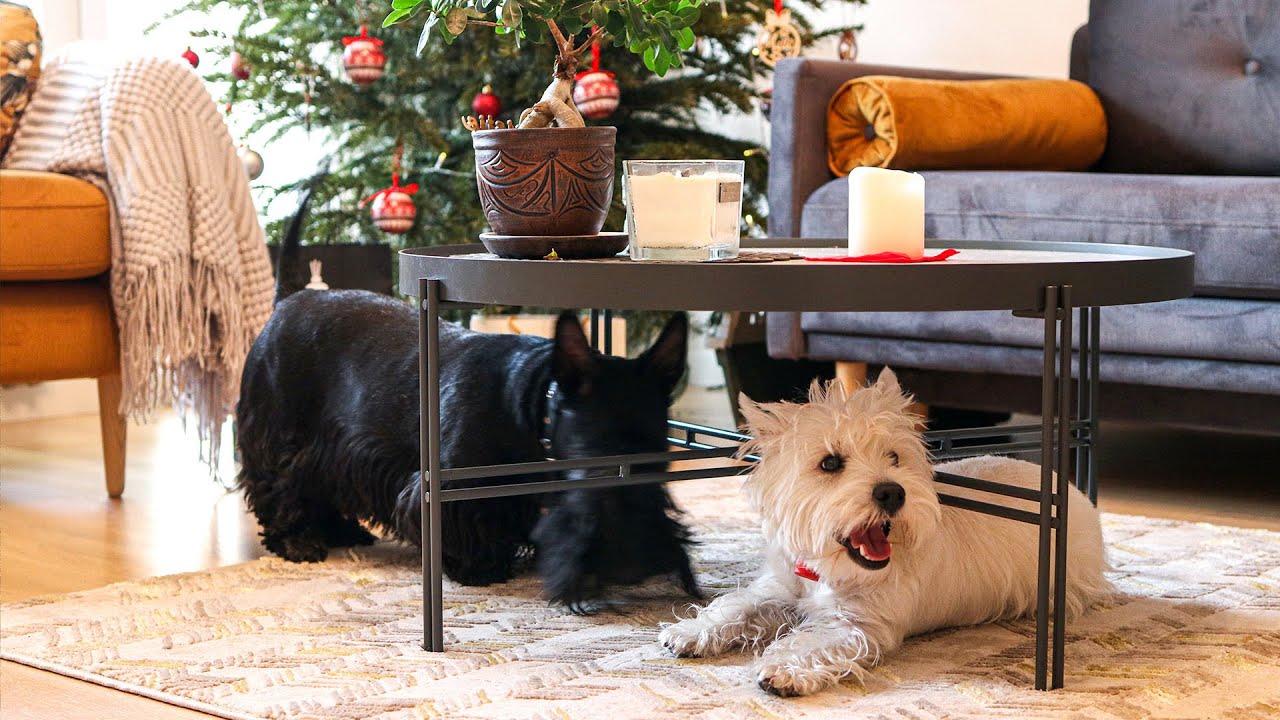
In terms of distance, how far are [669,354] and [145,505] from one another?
4.05 ft

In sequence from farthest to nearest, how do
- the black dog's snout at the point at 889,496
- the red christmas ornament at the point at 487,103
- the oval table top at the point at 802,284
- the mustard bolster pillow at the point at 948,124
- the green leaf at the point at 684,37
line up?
the red christmas ornament at the point at 487,103 < the mustard bolster pillow at the point at 948,124 < the green leaf at the point at 684,37 < the black dog's snout at the point at 889,496 < the oval table top at the point at 802,284

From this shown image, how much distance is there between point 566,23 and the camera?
1.50 meters

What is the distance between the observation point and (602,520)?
5.40ft

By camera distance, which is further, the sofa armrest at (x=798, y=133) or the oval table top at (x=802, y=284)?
the sofa armrest at (x=798, y=133)

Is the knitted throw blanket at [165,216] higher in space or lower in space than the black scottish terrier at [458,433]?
higher

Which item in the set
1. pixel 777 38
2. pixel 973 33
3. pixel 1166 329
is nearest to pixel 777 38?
pixel 777 38

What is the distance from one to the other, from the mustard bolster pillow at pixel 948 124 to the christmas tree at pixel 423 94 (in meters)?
0.60

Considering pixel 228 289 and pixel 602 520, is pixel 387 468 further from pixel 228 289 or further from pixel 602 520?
pixel 228 289

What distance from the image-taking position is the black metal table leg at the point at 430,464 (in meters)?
1.46

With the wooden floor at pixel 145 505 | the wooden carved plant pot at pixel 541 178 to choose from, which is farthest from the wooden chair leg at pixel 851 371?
the wooden carved plant pot at pixel 541 178

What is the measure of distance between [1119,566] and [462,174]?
1.87 metres

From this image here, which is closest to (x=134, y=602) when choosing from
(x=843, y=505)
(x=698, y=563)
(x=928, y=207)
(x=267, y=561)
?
(x=267, y=561)

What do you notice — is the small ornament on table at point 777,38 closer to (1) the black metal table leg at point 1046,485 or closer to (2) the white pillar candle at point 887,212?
(2) the white pillar candle at point 887,212

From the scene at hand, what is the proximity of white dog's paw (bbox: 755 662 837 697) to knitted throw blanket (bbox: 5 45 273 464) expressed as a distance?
55.8 inches
